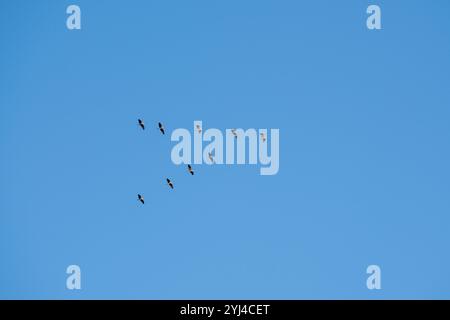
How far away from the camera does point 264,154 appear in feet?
52.3
